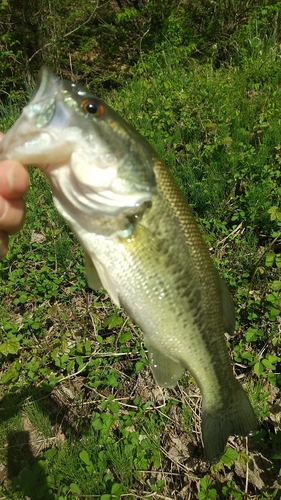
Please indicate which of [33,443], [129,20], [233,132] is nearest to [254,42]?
[233,132]

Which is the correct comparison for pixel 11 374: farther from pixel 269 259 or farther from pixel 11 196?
pixel 269 259

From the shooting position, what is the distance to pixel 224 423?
1.97 meters

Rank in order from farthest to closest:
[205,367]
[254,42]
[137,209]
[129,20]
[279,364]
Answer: [129,20] < [254,42] < [279,364] < [205,367] < [137,209]

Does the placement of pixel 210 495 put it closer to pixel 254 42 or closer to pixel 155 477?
pixel 155 477

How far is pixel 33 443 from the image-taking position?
3.15 metres

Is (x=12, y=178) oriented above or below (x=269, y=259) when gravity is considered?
above

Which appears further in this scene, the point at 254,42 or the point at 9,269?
the point at 254,42

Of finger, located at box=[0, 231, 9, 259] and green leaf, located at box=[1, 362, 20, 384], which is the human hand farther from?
green leaf, located at box=[1, 362, 20, 384]

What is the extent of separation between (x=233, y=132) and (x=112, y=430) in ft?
10.9

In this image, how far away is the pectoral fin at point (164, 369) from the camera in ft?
5.84

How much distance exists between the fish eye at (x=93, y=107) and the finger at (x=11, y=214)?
48cm

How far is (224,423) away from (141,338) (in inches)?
57.5

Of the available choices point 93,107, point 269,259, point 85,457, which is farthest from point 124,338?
point 93,107

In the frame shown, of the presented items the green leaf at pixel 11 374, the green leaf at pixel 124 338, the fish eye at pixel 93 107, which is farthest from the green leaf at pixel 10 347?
the fish eye at pixel 93 107
